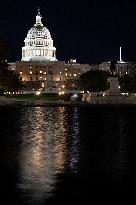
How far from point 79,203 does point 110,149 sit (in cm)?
1026

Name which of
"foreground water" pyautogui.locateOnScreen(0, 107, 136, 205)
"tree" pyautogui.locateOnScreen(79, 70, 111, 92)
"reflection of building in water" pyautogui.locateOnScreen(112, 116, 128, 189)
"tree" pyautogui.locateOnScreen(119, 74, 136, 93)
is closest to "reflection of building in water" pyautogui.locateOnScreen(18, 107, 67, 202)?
"foreground water" pyautogui.locateOnScreen(0, 107, 136, 205)

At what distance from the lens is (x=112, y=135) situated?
3030 cm

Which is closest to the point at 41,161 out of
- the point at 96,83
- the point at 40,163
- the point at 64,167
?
the point at 40,163

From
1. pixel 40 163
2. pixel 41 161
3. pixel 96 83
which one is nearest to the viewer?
pixel 40 163

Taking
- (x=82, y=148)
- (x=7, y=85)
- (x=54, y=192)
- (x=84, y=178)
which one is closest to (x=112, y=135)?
(x=82, y=148)

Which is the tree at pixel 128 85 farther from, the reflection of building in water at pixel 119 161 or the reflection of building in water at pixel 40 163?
the reflection of building in water at pixel 119 161

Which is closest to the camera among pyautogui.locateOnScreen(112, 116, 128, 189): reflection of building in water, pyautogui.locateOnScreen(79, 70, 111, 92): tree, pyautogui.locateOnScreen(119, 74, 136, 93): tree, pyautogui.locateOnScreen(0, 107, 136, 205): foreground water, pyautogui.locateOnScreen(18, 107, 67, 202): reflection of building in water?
pyautogui.locateOnScreen(0, 107, 136, 205): foreground water

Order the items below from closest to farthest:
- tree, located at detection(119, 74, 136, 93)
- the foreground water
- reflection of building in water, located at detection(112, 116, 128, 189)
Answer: the foreground water → reflection of building in water, located at detection(112, 116, 128, 189) → tree, located at detection(119, 74, 136, 93)

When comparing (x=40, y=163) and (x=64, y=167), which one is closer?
(x=64, y=167)

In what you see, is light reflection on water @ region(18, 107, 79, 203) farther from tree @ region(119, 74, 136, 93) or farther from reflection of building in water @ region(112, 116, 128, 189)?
tree @ region(119, 74, 136, 93)

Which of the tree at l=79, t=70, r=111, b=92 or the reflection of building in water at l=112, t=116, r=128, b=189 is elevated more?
the tree at l=79, t=70, r=111, b=92

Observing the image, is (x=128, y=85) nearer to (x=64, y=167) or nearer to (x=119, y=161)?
(x=119, y=161)

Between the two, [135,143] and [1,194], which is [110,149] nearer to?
[135,143]

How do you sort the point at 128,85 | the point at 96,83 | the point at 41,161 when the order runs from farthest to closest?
the point at 96,83, the point at 128,85, the point at 41,161
